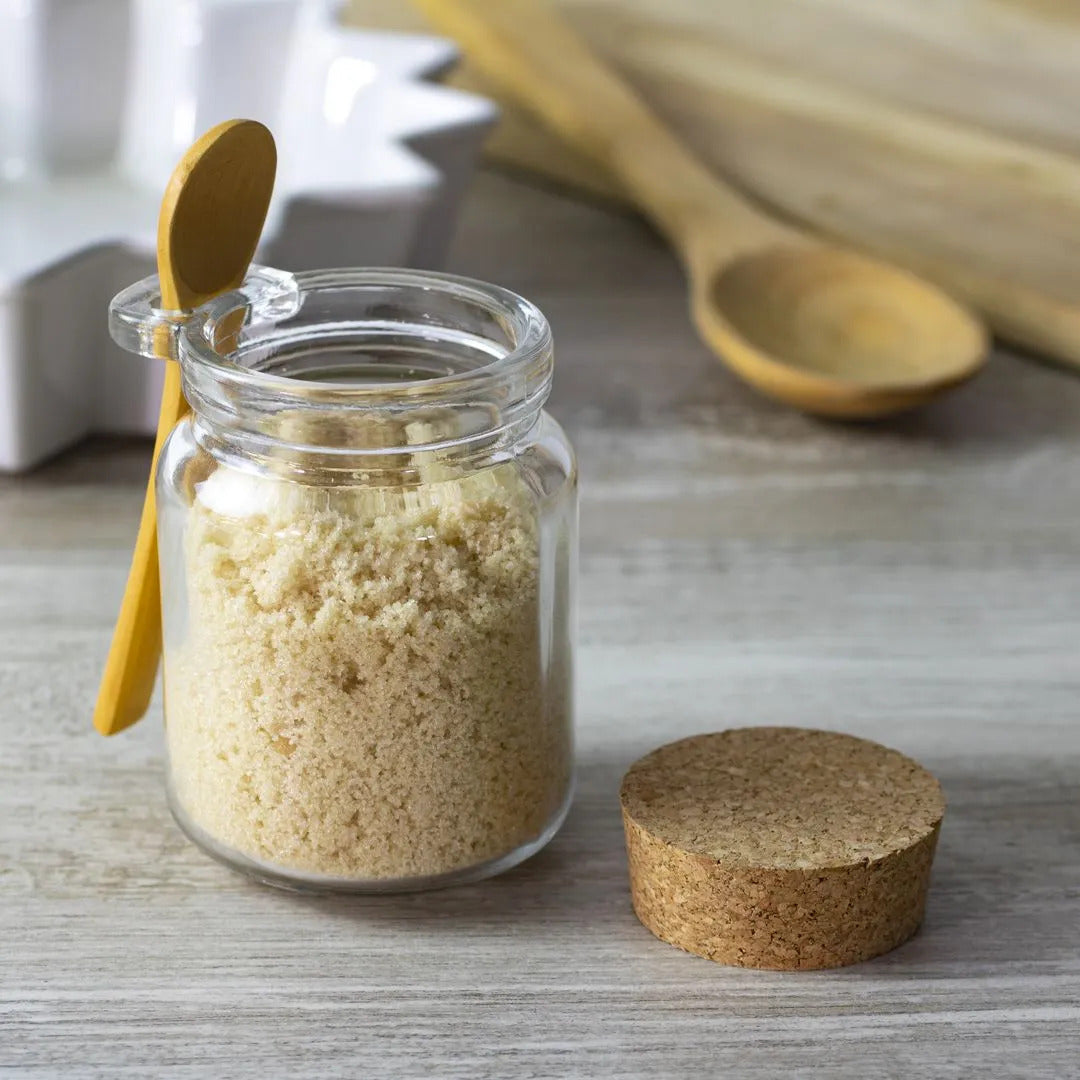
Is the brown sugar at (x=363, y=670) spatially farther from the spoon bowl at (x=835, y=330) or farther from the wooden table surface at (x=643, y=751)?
the spoon bowl at (x=835, y=330)

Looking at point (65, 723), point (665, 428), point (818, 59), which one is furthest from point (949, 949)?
point (818, 59)

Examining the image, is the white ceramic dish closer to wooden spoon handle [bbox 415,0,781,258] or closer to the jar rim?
wooden spoon handle [bbox 415,0,781,258]

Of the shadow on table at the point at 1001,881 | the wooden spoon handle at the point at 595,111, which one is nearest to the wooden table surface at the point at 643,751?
the shadow on table at the point at 1001,881

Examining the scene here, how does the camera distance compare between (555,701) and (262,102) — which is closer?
(555,701)

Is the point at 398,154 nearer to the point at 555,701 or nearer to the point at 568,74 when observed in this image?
the point at 568,74

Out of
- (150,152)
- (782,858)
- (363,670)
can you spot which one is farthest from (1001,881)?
(150,152)

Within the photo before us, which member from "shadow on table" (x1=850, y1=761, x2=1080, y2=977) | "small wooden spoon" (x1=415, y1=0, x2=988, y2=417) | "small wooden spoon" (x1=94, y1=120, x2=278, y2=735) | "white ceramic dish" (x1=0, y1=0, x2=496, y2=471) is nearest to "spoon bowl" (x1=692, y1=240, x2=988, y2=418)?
"small wooden spoon" (x1=415, y1=0, x2=988, y2=417)

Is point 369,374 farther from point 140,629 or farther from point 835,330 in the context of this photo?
point 835,330

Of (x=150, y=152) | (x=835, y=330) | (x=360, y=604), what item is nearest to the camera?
(x=360, y=604)
